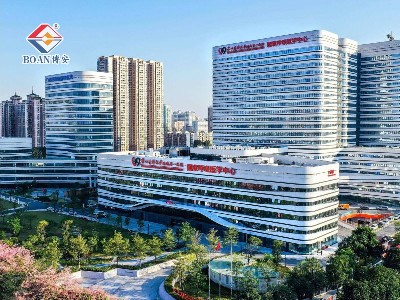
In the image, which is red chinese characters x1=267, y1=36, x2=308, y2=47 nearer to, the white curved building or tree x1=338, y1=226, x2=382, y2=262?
the white curved building

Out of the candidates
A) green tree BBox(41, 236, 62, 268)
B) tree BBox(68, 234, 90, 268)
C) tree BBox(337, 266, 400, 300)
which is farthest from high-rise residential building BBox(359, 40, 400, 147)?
green tree BBox(41, 236, 62, 268)

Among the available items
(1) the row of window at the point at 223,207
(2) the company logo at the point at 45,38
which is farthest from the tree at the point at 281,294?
(2) the company logo at the point at 45,38

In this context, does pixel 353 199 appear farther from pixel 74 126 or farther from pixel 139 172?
pixel 74 126

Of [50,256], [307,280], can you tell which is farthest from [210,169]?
[307,280]

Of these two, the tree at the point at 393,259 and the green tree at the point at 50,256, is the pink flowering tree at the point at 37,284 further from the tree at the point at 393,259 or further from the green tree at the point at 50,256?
the tree at the point at 393,259

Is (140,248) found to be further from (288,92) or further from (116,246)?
(288,92)
